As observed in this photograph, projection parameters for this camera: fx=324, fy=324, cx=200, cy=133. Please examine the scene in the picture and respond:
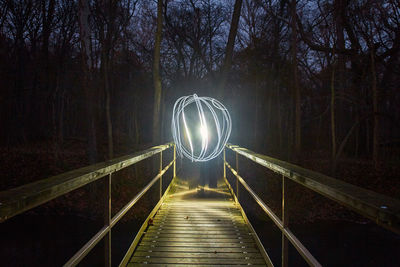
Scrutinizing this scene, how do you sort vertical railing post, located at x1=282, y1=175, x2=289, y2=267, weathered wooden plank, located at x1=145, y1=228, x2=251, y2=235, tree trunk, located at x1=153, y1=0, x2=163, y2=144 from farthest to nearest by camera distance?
tree trunk, located at x1=153, y1=0, x2=163, y2=144 → weathered wooden plank, located at x1=145, y1=228, x2=251, y2=235 → vertical railing post, located at x1=282, y1=175, x2=289, y2=267

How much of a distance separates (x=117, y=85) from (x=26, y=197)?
27.7 metres

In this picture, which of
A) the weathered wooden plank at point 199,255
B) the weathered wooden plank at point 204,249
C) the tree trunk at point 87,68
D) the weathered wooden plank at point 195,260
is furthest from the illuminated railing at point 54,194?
the tree trunk at point 87,68

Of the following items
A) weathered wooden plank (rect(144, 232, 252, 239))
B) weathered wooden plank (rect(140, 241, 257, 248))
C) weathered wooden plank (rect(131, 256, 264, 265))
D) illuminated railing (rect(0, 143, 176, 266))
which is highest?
illuminated railing (rect(0, 143, 176, 266))

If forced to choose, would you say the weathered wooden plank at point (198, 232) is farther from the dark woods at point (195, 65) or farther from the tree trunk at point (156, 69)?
the tree trunk at point (156, 69)

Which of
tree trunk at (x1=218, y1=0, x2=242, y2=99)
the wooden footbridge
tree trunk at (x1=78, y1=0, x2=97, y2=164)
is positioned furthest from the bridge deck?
tree trunk at (x1=78, y1=0, x2=97, y2=164)

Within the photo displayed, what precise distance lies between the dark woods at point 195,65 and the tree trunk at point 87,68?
37 mm

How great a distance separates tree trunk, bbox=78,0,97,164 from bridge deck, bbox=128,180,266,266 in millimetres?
6851

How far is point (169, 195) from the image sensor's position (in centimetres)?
741

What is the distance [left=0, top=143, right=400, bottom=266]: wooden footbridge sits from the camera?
1.60 metres

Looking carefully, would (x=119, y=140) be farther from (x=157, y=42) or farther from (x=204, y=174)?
(x=204, y=174)

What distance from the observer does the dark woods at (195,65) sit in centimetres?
1497

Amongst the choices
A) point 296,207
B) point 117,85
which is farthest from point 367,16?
point 117,85

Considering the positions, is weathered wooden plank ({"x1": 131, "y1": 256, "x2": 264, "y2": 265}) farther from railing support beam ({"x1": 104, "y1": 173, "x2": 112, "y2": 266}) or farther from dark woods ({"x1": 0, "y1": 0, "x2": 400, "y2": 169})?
dark woods ({"x1": 0, "y1": 0, "x2": 400, "y2": 169})

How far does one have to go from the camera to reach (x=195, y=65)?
2878 cm
